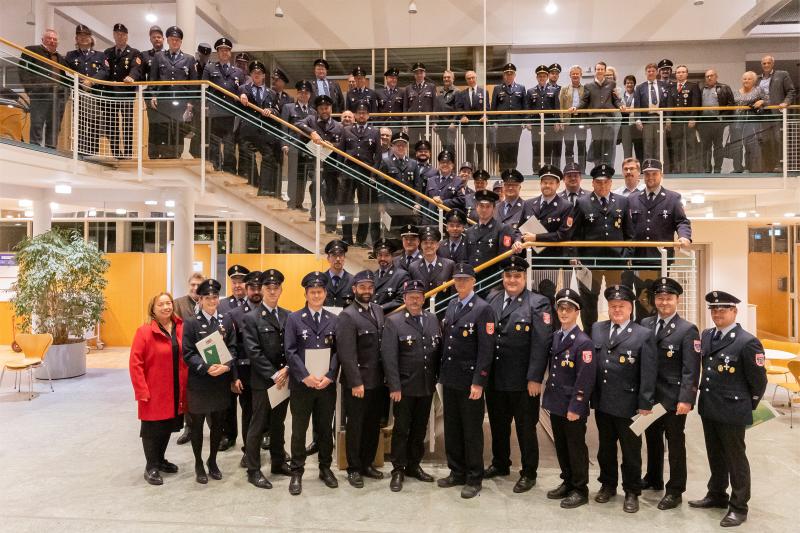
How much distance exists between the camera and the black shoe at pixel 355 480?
4.54 metres

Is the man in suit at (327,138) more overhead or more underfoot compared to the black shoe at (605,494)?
more overhead

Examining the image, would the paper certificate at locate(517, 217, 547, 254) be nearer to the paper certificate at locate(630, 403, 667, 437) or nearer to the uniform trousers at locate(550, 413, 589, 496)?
the uniform trousers at locate(550, 413, 589, 496)

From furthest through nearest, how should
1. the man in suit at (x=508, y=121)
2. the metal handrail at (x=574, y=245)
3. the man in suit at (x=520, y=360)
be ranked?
the man in suit at (x=508, y=121), the metal handrail at (x=574, y=245), the man in suit at (x=520, y=360)

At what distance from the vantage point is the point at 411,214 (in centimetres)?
705

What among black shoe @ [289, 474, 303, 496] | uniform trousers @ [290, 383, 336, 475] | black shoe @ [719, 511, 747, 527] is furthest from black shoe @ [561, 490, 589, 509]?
black shoe @ [289, 474, 303, 496]

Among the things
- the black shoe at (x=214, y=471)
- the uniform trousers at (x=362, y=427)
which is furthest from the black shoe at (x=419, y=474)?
the black shoe at (x=214, y=471)

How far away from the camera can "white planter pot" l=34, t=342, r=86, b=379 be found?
8797mm

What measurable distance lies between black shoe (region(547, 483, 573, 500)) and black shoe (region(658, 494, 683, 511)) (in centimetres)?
67

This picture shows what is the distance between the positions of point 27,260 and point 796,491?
34.1ft

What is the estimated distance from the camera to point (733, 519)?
154 inches

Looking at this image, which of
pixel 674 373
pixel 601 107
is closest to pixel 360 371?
pixel 674 373

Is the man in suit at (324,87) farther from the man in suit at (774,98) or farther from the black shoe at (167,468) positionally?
the man in suit at (774,98)

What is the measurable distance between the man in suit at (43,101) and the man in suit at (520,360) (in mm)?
5949

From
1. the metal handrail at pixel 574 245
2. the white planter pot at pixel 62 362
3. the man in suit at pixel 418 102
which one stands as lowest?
the white planter pot at pixel 62 362
